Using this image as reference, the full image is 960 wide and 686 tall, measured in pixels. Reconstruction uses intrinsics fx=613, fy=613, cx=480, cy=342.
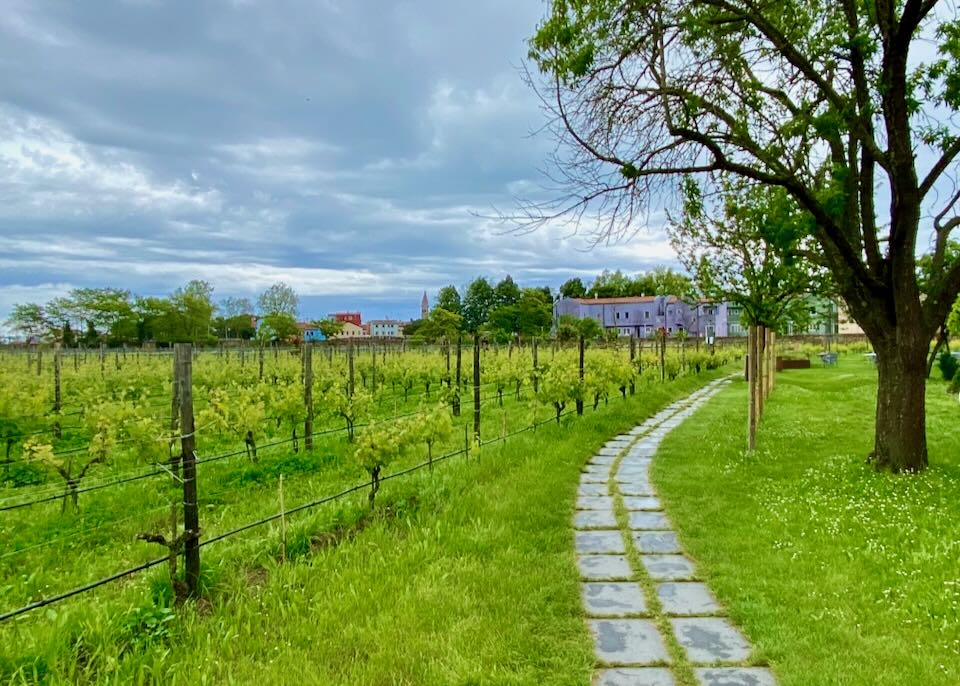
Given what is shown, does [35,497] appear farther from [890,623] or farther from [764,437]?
[764,437]

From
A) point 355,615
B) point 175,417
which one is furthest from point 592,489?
point 175,417

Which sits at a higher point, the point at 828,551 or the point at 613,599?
the point at 828,551

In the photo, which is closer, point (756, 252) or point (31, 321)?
point (756, 252)

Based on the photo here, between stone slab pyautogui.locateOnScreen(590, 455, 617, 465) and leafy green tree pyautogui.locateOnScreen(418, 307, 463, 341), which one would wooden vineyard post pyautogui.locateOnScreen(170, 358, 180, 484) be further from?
leafy green tree pyautogui.locateOnScreen(418, 307, 463, 341)

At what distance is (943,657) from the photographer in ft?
9.36

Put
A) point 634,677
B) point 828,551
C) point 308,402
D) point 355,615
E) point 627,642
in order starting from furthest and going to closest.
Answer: point 308,402
point 828,551
point 355,615
point 627,642
point 634,677

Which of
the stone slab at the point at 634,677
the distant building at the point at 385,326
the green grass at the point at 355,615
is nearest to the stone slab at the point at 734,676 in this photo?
the stone slab at the point at 634,677

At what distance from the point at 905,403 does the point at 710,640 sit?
4575 mm

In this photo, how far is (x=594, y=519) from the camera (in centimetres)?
542

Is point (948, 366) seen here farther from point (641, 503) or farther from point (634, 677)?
point (634, 677)

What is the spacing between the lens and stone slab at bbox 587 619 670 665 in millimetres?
2984

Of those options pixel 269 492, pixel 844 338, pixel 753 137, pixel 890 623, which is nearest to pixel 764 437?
pixel 753 137

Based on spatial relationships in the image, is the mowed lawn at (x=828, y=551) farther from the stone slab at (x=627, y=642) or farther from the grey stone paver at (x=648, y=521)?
the stone slab at (x=627, y=642)

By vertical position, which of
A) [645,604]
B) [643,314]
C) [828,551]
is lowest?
[645,604]
